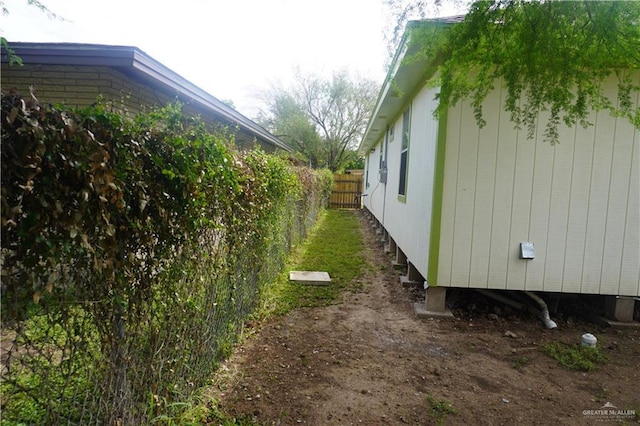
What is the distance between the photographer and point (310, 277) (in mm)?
5664

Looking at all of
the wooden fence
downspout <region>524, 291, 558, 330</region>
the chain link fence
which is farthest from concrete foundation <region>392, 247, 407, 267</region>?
the wooden fence

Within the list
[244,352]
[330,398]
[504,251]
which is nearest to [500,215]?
[504,251]

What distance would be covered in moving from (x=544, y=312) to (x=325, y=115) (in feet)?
80.6

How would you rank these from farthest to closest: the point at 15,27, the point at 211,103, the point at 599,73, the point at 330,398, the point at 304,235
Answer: the point at 304,235
the point at 211,103
the point at 15,27
the point at 599,73
the point at 330,398

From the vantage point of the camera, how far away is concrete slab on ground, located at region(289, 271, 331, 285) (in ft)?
18.1

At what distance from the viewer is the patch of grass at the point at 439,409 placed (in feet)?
8.06

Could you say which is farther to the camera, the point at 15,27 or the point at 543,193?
the point at 15,27

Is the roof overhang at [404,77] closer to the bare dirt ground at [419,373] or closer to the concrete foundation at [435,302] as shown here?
the concrete foundation at [435,302]

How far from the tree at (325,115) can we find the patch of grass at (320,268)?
16.1m

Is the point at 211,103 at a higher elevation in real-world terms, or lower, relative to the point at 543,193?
higher

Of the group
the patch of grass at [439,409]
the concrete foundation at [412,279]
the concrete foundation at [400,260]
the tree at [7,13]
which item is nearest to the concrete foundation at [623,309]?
the concrete foundation at [412,279]

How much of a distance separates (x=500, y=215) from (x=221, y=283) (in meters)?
3.08

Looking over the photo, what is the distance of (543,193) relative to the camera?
4141 mm

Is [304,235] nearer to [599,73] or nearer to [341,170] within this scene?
[599,73]
